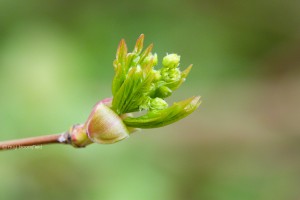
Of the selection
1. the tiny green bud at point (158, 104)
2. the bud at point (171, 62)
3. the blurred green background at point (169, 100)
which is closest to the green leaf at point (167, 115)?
the tiny green bud at point (158, 104)

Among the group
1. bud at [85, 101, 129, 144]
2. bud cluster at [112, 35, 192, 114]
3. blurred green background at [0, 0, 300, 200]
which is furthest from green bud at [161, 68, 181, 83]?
blurred green background at [0, 0, 300, 200]

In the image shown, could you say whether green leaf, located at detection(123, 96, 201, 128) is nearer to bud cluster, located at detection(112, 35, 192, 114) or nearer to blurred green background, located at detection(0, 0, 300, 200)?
bud cluster, located at detection(112, 35, 192, 114)

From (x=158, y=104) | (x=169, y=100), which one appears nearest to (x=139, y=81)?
(x=158, y=104)

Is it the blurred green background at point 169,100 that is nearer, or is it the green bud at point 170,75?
the green bud at point 170,75

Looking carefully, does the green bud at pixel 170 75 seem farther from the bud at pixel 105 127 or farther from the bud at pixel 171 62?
the bud at pixel 105 127

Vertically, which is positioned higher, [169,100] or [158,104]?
[169,100]

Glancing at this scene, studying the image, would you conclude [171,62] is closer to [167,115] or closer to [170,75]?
[170,75]
